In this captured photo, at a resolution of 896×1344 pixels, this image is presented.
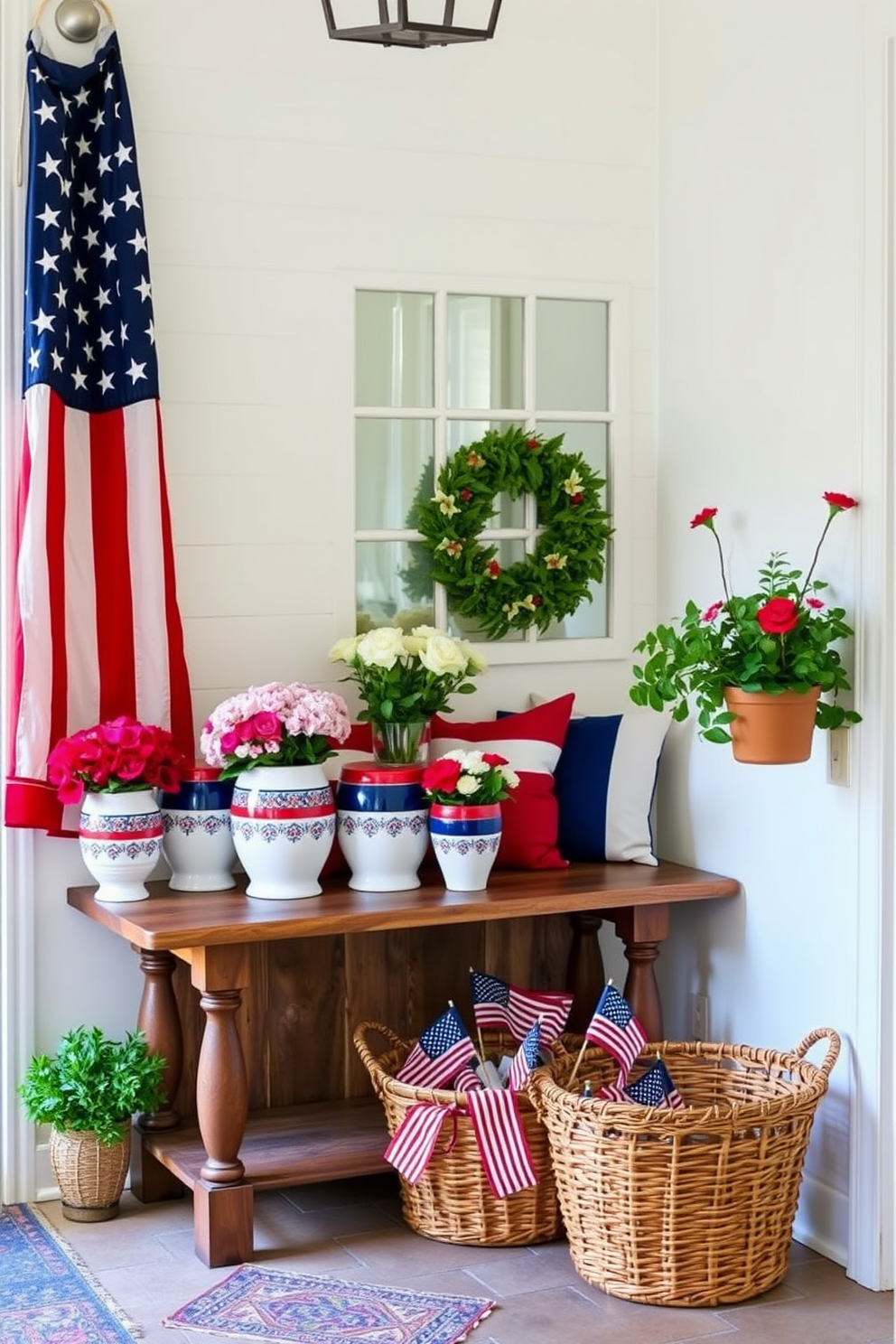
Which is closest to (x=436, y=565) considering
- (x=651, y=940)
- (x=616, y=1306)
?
(x=651, y=940)

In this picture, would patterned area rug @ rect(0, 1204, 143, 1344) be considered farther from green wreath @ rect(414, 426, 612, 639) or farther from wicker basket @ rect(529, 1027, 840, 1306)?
green wreath @ rect(414, 426, 612, 639)

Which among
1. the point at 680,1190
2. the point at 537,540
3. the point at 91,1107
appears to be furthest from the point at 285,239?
the point at 680,1190

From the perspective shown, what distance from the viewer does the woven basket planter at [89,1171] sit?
340cm

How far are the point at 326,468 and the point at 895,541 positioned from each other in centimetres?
129

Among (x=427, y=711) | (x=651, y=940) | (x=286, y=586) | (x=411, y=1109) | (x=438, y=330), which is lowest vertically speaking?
(x=411, y=1109)

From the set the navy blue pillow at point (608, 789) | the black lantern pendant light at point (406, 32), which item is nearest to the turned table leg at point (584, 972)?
the navy blue pillow at point (608, 789)

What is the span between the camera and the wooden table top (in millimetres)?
3121

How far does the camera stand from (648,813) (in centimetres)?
380

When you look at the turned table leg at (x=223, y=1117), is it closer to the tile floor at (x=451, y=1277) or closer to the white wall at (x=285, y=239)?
the tile floor at (x=451, y=1277)

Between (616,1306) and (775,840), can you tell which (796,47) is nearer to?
(775,840)

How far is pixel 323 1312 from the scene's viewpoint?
2.98 meters

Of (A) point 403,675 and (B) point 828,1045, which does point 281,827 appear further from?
(B) point 828,1045

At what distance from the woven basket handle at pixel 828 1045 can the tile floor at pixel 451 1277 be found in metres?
0.42

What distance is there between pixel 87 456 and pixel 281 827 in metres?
0.92
